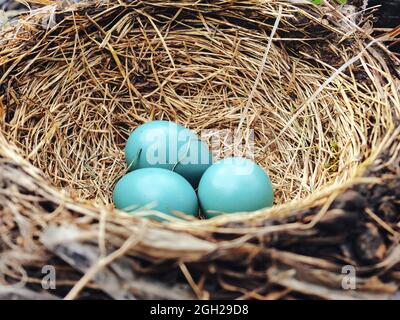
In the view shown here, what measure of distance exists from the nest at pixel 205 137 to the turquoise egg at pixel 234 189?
9 centimetres

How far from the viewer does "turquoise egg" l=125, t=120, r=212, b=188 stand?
5.67 feet

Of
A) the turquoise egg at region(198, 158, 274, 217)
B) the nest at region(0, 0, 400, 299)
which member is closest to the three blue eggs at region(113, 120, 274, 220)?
the turquoise egg at region(198, 158, 274, 217)

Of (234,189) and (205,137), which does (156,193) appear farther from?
(205,137)

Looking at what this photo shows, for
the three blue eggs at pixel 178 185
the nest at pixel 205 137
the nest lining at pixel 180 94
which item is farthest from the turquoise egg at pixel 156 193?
the nest lining at pixel 180 94

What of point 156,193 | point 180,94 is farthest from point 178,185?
point 180,94

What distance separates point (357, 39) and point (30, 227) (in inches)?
43.4

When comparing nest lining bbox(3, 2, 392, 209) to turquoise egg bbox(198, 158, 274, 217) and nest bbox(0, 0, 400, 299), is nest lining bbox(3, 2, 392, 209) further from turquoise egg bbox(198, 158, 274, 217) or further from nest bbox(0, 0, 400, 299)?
turquoise egg bbox(198, 158, 274, 217)

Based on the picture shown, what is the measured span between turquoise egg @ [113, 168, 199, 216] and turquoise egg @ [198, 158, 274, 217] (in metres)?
0.05

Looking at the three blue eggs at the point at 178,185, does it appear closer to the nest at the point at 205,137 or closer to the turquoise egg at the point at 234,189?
the turquoise egg at the point at 234,189

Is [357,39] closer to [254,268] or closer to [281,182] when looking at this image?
[281,182]

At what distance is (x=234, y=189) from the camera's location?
1541 millimetres

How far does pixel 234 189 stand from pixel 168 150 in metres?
0.28

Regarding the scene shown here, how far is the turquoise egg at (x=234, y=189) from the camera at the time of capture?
5.04ft
